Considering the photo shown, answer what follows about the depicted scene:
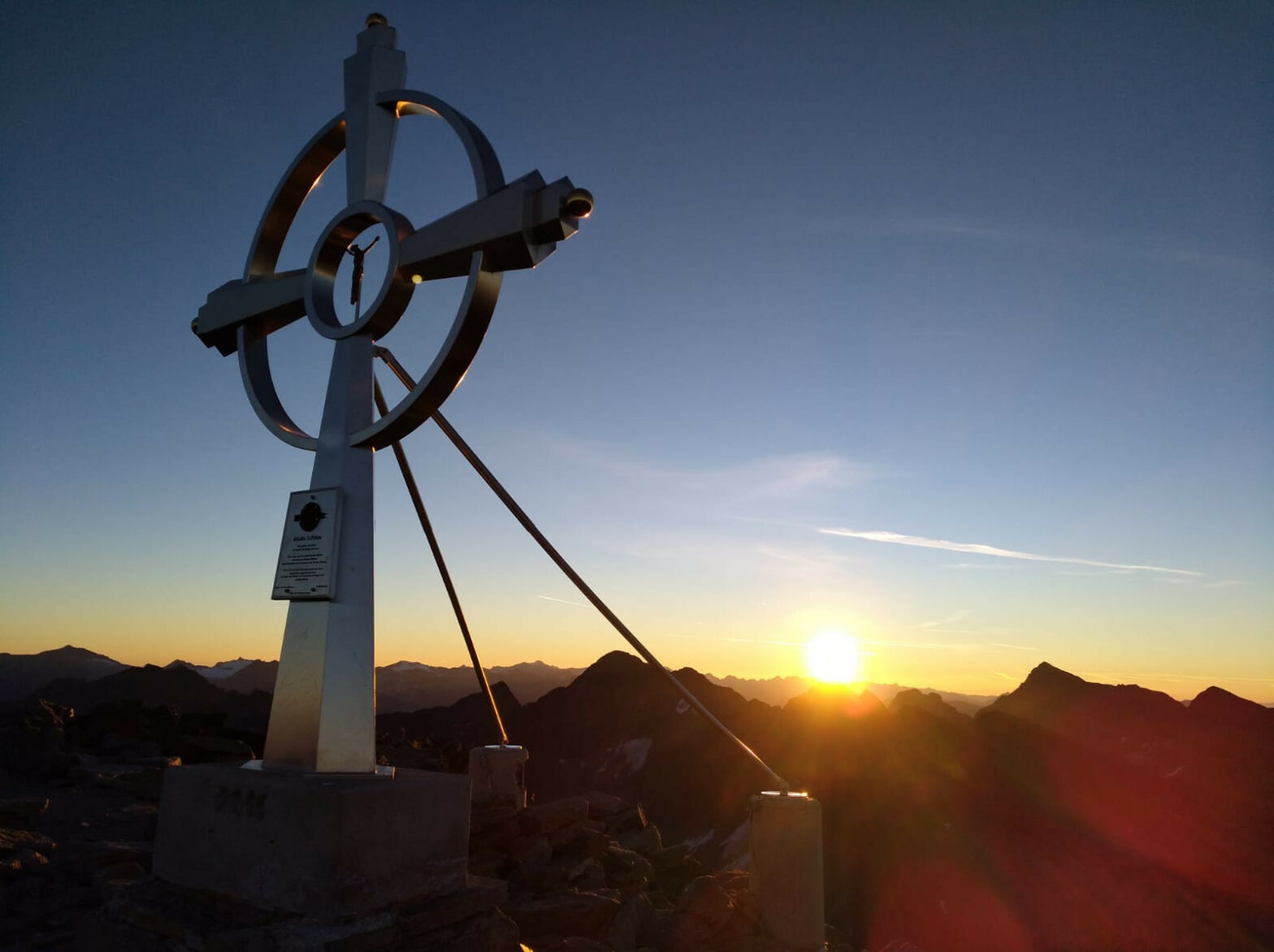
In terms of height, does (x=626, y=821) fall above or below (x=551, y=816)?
below

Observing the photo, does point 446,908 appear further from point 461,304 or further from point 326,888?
point 461,304

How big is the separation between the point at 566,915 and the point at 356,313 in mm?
5511

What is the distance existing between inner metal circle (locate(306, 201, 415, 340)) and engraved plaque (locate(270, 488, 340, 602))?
1333 mm

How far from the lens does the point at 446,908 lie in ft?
16.0

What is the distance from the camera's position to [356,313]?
20.3ft

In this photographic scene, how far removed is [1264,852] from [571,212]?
4879cm

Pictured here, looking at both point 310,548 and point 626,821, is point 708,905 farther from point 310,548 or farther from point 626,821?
point 310,548

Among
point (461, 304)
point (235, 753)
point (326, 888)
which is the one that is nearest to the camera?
point (326, 888)

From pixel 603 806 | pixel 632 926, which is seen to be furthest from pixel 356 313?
pixel 603 806

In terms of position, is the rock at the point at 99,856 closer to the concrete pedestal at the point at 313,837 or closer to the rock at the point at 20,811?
the rock at the point at 20,811

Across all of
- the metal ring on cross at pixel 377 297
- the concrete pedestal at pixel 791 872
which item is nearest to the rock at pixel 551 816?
the concrete pedestal at pixel 791 872

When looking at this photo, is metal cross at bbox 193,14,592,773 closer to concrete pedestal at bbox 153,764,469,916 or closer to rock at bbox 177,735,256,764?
concrete pedestal at bbox 153,764,469,916

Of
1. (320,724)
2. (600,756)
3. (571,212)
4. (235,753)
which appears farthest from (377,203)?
(600,756)

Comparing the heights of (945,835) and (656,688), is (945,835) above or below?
below
